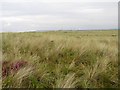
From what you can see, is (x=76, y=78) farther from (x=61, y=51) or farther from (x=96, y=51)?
(x=96, y=51)

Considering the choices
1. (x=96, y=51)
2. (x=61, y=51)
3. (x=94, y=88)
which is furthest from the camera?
(x=96, y=51)

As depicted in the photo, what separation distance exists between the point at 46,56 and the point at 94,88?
2.03 metres

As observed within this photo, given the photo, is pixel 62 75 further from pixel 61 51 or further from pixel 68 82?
pixel 61 51

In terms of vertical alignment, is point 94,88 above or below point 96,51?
below

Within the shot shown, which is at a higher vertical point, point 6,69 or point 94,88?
point 6,69

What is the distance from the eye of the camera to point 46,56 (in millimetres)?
6617

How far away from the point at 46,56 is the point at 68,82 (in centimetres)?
208

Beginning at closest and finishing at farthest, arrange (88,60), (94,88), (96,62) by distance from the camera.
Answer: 1. (94,88)
2. (96,62)
3. (88,60)

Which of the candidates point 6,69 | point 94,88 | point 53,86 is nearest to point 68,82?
point 53,86

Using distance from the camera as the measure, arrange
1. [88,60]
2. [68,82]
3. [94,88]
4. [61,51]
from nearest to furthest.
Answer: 1. [68,82]
2. [94,88]
3. [88,60]
4. [61,51]

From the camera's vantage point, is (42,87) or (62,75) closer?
(42,87)

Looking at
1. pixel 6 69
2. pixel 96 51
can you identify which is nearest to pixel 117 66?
pixel 96 51

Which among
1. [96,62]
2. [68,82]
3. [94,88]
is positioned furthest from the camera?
[96,62]

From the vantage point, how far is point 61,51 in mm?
7203
